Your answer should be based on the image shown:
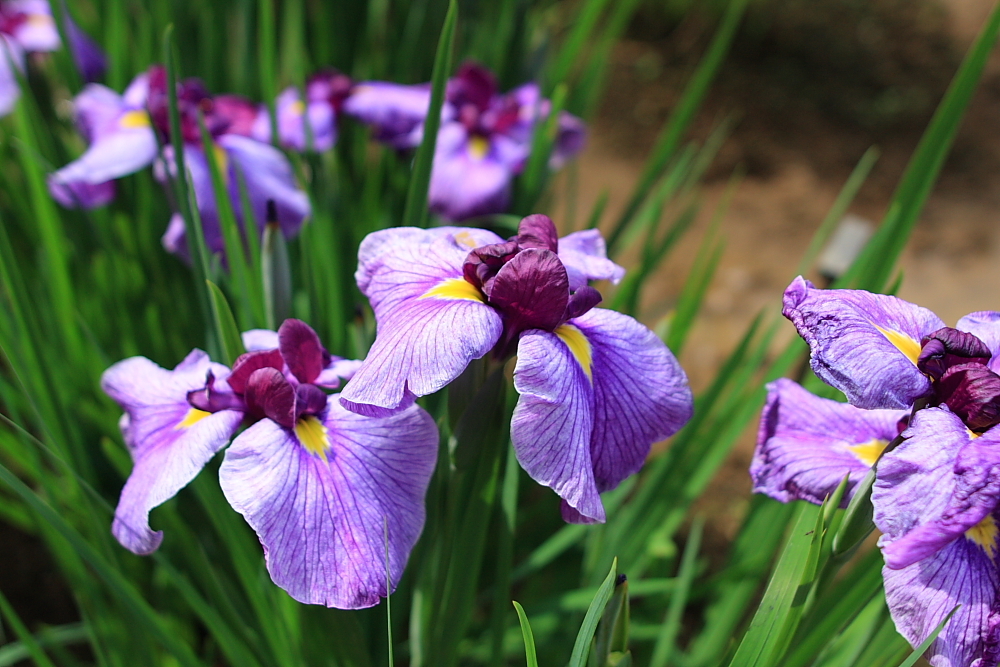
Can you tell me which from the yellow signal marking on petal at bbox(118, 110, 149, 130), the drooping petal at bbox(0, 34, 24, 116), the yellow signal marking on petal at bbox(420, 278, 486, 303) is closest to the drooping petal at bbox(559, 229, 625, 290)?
the yellow signal marking on petal at bbox(420, 278, 486, 303)

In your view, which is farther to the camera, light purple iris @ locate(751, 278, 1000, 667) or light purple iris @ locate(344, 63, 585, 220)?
light purple iris @ locate(344, 63, 585, 220)

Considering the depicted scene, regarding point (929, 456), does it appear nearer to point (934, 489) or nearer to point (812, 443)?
point (934, 489)

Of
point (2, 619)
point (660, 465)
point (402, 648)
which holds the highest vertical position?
point (660, 465)

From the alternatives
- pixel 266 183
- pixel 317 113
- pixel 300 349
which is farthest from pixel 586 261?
pixel 317 113

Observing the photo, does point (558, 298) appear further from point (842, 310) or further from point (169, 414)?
point (169, 414)

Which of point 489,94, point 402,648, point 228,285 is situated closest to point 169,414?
point 228,285

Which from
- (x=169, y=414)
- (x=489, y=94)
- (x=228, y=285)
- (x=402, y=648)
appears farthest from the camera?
(x=489, y=94)

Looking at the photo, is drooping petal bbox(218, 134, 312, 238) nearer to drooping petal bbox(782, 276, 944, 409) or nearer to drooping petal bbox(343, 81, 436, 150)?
drooping petal bbox(343, 81, 436, 150)
